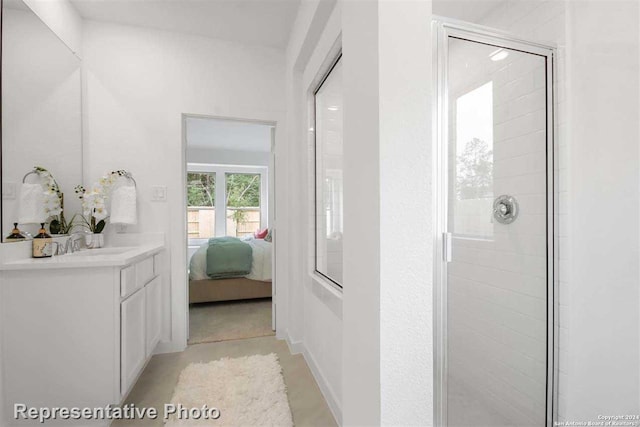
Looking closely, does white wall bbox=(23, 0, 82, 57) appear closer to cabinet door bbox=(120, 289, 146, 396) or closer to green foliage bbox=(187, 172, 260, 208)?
cabinet door bbox=(120, 289, 146, 396)

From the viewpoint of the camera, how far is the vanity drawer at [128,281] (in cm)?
167

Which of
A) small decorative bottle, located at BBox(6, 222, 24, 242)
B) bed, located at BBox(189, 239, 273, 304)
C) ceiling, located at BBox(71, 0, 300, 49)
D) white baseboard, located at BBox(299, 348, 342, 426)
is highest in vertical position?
ceiling, located at BBox(71, 0, 300, 49)

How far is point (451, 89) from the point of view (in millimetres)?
1168

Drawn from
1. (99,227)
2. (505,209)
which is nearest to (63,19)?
(99,227)

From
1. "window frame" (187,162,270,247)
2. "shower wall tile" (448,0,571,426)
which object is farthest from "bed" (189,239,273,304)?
"shower wall tile" (448,0,571,426)

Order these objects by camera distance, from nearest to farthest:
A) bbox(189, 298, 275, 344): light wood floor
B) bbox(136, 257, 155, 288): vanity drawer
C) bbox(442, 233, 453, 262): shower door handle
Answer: bbox(442, 233, 453, 262): shower door handle < bbox(136, 257, 155, 288): vanity drawer < bbox(189, 298, 275, 344): light wood floor

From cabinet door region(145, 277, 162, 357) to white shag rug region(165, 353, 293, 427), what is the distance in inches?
12.7

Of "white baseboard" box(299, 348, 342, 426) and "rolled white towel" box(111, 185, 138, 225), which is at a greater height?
"rolled white towel" box(111, 185, 138, 225)

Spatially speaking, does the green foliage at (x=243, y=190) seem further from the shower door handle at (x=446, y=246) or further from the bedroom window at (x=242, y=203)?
the shower door handle at (x=446, y=246)

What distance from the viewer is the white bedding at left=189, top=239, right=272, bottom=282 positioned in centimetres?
369

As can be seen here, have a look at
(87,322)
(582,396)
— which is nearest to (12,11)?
(87,322)

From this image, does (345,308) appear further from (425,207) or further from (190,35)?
(190,35)

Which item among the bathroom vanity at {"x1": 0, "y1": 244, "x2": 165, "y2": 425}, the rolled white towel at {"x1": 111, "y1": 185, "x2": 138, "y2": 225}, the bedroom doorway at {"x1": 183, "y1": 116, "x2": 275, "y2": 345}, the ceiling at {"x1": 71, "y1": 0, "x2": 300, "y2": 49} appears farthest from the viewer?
the bedroom doorway at {"x1": 183, "y1": 116, "x2": 275, "y2": 345}

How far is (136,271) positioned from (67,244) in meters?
0.59
